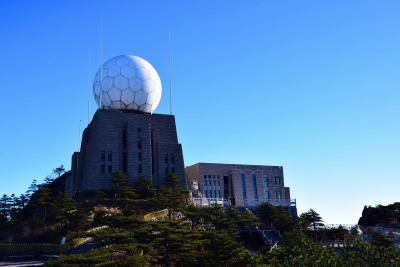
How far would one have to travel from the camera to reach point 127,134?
49719 mm

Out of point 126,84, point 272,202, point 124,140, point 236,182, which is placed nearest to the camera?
point 124,140

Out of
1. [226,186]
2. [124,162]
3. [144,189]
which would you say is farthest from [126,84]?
[226,186]

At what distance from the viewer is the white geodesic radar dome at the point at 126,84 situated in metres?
50.8

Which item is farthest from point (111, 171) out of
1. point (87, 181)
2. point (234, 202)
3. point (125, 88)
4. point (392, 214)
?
point (392, 214)

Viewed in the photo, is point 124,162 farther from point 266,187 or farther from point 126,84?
point 266,187

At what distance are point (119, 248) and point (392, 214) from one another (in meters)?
43.7

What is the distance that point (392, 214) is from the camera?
183ft

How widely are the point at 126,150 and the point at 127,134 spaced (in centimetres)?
182

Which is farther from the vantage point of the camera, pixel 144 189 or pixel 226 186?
pixel 226 186

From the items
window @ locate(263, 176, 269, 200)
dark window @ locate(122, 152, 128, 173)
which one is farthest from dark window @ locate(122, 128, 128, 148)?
window @ locate(263, 176, 269, 200)

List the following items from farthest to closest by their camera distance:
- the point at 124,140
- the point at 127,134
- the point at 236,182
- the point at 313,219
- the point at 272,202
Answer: the point at 236,182, the point at 272,202, the point at 124,140, the point at 127,134, the point at 313,219

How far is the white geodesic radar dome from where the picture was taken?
167 feet

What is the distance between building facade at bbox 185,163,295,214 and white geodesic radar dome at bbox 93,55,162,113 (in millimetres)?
11936

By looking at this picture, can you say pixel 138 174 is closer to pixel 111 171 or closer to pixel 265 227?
pixel 111 171
